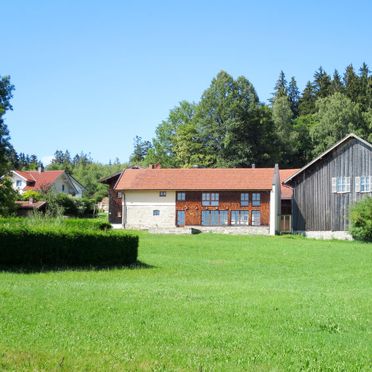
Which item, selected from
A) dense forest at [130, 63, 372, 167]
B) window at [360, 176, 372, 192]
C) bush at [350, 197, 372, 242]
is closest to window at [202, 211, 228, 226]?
window at [360, 176, 372, 192]

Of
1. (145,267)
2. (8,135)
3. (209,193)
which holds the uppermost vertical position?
(8,135)

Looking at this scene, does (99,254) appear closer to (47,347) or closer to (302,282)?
(302,282)

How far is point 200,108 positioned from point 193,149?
6.19 meters

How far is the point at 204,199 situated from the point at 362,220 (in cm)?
1696

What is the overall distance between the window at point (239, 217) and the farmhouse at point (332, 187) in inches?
225

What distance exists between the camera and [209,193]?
2307 inches

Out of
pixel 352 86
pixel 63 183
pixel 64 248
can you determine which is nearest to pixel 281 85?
pixel 352 86

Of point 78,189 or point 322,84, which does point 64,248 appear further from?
point 322,84

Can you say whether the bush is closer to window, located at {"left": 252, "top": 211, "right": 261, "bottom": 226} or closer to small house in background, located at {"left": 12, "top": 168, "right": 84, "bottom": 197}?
Result: window, located at {"left": 252, "top": 211, "right": 261, "bottom": 226}

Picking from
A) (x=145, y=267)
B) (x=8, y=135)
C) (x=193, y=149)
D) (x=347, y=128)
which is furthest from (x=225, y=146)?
(x=145, y=267)

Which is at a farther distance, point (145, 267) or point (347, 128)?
point (347, 128)

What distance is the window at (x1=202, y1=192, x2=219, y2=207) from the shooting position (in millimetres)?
58406

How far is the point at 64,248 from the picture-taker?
22.9 metres

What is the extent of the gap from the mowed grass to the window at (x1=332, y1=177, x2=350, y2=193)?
3250cm
